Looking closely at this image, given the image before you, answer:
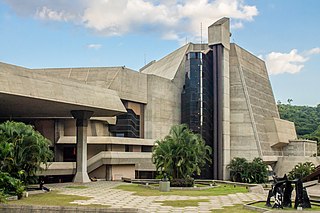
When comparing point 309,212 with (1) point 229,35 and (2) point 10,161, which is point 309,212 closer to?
(2) point 10,161

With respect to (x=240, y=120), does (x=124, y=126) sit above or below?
below

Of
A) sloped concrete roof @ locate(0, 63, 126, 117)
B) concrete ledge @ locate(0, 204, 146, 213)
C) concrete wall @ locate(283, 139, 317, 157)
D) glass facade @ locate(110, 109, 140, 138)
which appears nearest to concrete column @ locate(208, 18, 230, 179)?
glass facade @ locate(110, 109, 140, 138)

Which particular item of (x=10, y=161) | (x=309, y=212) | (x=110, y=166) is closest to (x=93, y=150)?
(x=110, y=166)

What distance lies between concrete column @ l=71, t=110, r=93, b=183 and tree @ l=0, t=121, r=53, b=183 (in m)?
8.81

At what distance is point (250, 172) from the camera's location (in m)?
44.2

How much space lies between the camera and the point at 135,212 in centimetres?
1723

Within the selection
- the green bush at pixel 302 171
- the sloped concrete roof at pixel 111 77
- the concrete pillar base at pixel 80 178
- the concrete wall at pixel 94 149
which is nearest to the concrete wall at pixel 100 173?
the concrete wall at pixel 94 149

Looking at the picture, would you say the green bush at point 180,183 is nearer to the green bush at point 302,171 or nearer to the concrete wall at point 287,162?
the green bush at point 302,171

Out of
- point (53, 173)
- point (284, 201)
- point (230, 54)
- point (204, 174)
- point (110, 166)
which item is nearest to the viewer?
point (284, 201)

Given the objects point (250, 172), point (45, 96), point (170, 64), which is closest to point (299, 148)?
point (250, 172)

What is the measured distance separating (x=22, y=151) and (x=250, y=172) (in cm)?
2587

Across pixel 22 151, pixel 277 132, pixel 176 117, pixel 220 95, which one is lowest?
pixel 22 151

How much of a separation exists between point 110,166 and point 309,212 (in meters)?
26.8

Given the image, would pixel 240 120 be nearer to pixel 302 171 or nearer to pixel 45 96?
pixel 302 171
